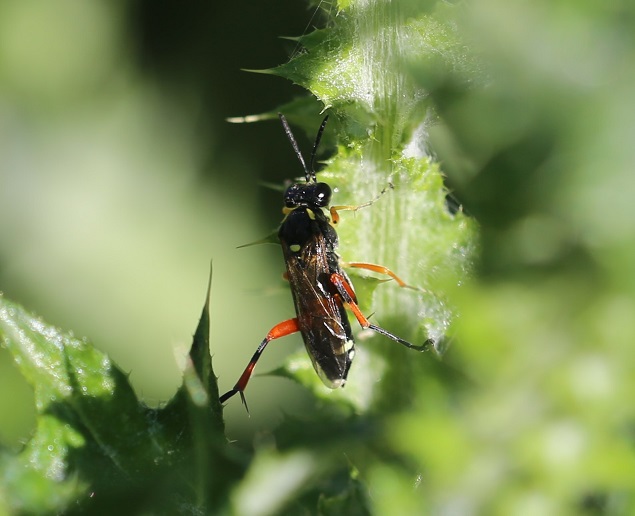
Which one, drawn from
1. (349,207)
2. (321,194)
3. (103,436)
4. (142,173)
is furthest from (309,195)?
(142,173)

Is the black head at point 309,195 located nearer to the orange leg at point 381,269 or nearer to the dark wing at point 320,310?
the dark wing at point 320,310

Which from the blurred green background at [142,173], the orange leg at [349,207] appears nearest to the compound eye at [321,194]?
the orange leg at [349,207]

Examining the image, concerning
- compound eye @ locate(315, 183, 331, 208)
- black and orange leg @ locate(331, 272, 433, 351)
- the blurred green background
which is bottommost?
the blurred green background

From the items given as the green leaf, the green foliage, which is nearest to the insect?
the green foliage

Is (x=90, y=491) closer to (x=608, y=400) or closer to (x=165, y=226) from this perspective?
(x=608, y=400)

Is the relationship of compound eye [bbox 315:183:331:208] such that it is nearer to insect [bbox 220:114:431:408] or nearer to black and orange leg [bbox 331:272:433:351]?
insect [bbox 220:114:431:408]

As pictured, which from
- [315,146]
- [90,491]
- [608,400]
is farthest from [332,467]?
[315,146]
